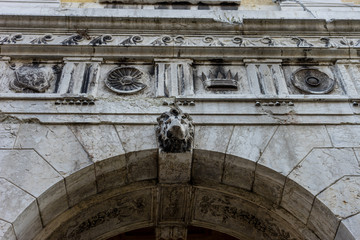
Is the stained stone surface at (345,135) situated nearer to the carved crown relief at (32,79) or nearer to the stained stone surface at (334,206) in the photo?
the stained stone surface at (334,206)

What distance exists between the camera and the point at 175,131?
5641mm

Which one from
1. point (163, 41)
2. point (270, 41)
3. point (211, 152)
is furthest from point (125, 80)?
point (270, 41)

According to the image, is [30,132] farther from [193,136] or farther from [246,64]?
[246,64]

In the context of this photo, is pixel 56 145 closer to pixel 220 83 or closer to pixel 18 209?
pixel 18 209

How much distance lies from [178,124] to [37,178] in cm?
178

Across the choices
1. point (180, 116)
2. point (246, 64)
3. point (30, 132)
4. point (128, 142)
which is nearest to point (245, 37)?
point (246, 64)

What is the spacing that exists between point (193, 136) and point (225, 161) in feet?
1.69

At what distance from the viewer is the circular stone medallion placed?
21.8ft

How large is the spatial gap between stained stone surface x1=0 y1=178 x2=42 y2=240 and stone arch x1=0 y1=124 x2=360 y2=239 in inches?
0.4

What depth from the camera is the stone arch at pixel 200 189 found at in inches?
213

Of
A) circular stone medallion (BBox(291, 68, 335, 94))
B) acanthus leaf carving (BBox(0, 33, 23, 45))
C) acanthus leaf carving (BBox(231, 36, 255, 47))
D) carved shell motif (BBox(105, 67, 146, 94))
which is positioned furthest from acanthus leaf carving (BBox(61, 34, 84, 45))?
circular stone medallion (BBox(291, 68, 335, 94))

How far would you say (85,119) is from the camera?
6.02 meters

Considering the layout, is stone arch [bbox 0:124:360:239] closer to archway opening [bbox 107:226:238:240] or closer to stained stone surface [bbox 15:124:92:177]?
stained stone surface [bbox 15:124:92:177]

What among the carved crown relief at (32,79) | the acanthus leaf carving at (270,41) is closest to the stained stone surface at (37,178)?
the carved crown relief at (32,79)
